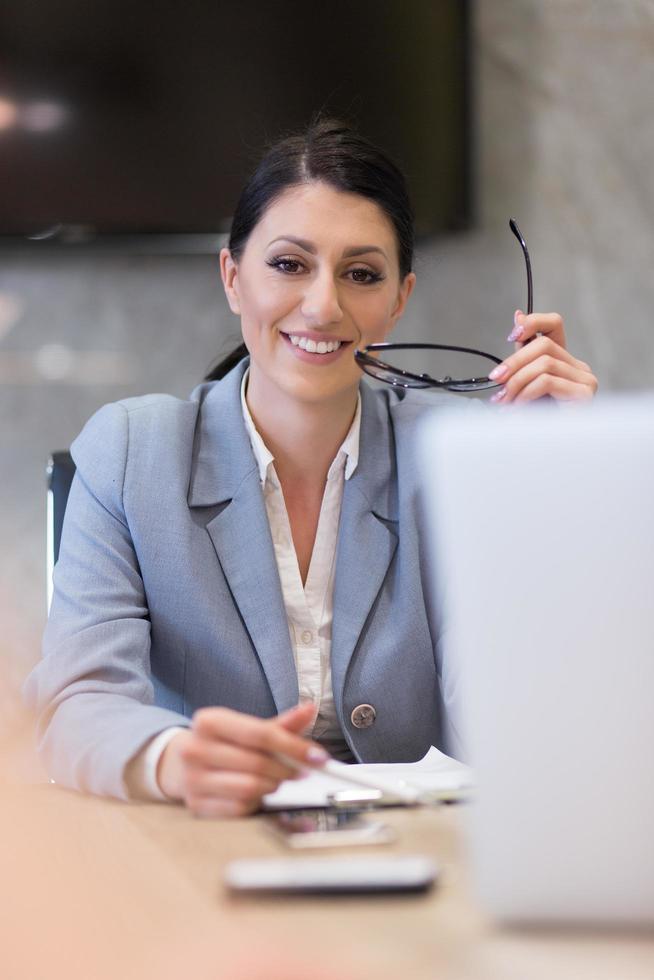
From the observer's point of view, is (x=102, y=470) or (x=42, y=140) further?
(x=42, y=140)

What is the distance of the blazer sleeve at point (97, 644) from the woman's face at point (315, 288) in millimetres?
224

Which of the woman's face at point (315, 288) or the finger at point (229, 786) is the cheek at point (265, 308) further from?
the finger at point (229, 786)

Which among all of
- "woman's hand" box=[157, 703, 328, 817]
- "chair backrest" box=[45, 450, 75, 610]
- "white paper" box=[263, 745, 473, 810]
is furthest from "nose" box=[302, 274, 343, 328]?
"woman's hand" box=[157, 703, 328, 817]

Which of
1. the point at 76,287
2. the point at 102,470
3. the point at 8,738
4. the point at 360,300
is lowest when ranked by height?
the point at 8,738

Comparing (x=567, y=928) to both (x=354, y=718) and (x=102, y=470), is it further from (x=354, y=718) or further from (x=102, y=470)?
(x=102, y=470)

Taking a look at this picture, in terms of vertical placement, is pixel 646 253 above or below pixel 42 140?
below

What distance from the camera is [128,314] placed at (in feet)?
8.47

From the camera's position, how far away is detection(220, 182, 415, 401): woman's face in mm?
1450

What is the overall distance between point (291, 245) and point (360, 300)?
116 mm

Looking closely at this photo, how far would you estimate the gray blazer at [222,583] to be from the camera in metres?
1.29

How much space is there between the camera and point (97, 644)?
1.15 meters

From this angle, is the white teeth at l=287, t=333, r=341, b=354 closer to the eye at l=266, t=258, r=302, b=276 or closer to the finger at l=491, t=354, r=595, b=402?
the eye at l=266, t=258, r=302, b=276

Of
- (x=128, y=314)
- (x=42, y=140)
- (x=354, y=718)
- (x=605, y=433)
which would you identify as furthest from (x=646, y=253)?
(x=605, y=433)

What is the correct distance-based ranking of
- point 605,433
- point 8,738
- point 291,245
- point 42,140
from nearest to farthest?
point 605,433
point 291,245
point 42,140
point 8,738
